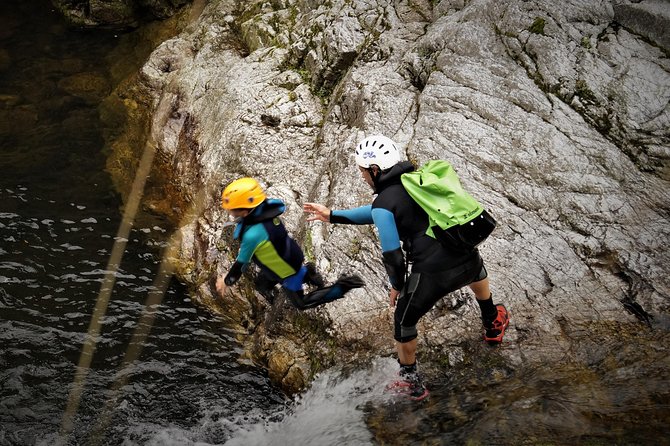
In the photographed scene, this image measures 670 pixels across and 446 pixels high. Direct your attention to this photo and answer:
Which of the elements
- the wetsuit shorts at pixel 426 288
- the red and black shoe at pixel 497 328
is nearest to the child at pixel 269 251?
the wetsuit shorts at pixel 426 288

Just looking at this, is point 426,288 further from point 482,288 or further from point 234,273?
point 234,273

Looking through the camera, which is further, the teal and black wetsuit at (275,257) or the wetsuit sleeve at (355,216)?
the teal and black wetsuit at (275,257)

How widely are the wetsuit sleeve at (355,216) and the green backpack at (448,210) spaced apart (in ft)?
2.40

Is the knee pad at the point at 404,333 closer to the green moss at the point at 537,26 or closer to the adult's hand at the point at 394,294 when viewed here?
the adult's hand at the point at 394,294

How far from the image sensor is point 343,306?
780 centimetres

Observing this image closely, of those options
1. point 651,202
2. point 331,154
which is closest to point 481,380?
point 651,202

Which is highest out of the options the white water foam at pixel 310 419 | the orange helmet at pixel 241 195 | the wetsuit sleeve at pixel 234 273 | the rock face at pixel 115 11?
the rock face at pixel 115 11

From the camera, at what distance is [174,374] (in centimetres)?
836

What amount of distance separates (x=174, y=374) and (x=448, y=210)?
5139mm

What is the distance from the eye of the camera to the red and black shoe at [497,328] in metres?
6.77

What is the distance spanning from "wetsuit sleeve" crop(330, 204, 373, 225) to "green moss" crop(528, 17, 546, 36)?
560 cm

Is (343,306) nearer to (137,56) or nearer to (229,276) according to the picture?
(229,276)

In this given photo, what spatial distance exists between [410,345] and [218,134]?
6944 mm

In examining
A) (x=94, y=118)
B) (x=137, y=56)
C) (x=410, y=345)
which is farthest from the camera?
(x=137, y=56)
